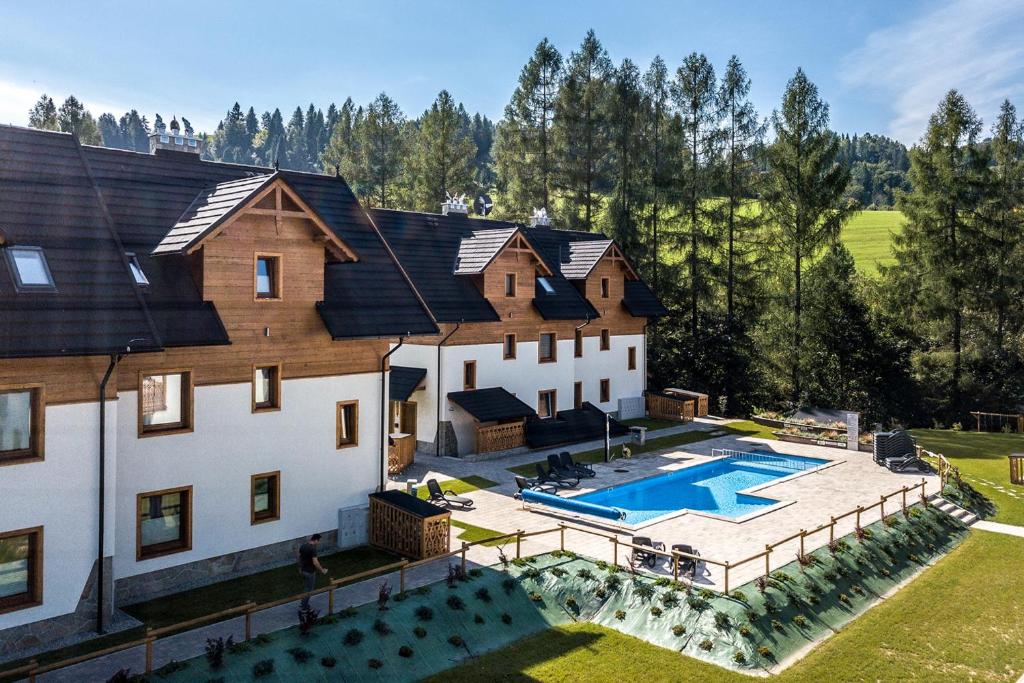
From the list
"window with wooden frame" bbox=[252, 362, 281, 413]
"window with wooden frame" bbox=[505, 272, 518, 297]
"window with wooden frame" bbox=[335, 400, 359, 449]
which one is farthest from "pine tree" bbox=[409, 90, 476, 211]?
"window with wooden frame" bbox=[252, 362, 281, 413]

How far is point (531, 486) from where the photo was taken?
84.0 ft

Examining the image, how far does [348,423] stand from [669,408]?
78.6ft

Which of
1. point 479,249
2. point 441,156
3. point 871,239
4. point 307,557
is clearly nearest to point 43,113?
point 441,156

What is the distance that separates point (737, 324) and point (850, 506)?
77.7 ft

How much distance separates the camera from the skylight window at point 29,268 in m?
13.8

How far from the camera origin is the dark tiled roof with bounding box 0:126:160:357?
43.7ft

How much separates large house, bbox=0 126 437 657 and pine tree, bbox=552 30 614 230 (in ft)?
99.9

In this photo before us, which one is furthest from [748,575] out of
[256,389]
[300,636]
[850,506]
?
[256,389]

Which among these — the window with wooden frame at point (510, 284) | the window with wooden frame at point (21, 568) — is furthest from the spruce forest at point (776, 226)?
the window with wooden frame at point (21, 568)

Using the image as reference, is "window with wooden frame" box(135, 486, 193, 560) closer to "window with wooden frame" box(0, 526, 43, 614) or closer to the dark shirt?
"window with wooden frame" box(0, 526, 43, 614)

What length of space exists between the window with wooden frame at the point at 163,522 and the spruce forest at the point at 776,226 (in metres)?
33.8

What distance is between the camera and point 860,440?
33812 mm

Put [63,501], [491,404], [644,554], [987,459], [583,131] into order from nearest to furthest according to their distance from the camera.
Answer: [63,501] < [644,554] < [491,404] < [987,459] < [583,131]

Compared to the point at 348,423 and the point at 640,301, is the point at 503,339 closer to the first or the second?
the point at 640,301
